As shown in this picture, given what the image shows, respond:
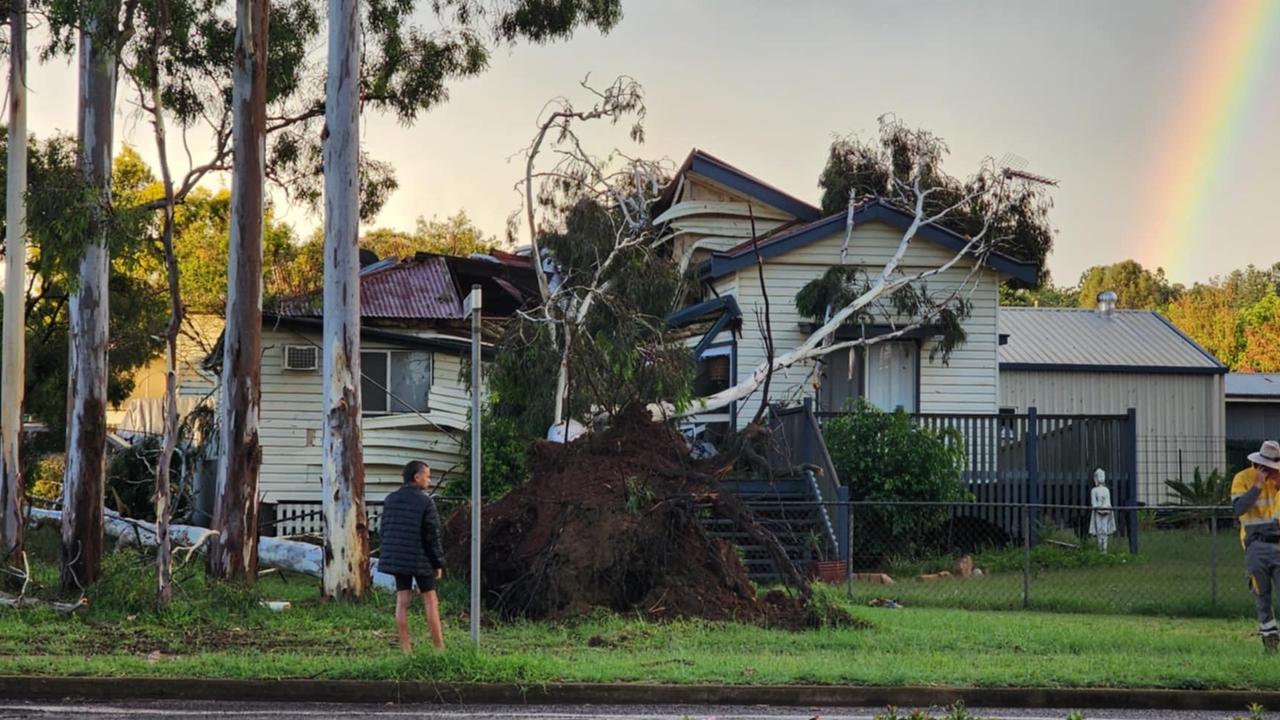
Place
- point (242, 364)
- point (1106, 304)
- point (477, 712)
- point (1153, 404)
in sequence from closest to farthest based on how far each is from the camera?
point (477, 712) < point (242, 364) < point (1153, 404) < point (1106, 304)

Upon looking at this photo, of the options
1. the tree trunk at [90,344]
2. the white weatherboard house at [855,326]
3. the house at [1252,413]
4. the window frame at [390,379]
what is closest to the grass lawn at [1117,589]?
the white weatherboard house at [855,326]

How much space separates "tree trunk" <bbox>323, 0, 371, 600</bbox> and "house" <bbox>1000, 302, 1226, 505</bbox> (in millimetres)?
18974

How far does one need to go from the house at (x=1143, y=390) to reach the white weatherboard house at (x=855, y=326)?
5.34 meters

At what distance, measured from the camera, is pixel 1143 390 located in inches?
1303

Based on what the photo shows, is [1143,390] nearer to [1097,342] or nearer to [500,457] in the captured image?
[1097,342]

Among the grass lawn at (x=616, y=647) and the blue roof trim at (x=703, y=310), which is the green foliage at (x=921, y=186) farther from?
the grass lawn at (x=616, y=647)

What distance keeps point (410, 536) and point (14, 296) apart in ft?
35.1

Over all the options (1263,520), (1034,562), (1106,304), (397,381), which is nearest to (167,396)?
(1263,520)

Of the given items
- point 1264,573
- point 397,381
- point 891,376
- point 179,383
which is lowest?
point 1264,573

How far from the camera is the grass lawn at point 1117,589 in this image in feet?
55.6

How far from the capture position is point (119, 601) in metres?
15.0

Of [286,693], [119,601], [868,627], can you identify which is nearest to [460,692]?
[286,693]

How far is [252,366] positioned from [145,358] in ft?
74.2

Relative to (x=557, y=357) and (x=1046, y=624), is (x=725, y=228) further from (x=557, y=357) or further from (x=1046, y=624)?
(x=1046, y=624)
